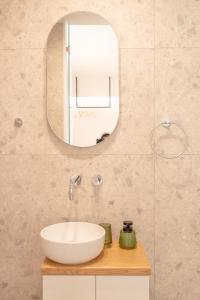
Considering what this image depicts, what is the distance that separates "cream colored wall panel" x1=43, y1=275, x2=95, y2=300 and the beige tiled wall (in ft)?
1.27

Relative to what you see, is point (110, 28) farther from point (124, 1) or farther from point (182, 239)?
point (182, 239)

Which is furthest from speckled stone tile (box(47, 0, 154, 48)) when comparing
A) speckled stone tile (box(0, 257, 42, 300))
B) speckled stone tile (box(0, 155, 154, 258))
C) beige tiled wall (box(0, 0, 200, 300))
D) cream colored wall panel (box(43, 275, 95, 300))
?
speckled stone tile (box(0, 257, 42, 300))

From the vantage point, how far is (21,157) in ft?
5.76

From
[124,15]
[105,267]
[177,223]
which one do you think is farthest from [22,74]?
[177,223]

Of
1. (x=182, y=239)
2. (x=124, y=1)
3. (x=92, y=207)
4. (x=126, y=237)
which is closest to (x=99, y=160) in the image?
(x=92, y=207)

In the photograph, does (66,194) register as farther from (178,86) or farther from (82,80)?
(178,86)

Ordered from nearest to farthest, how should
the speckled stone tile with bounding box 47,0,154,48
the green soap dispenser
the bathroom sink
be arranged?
1. the bathroom sink
2. the green soap dispenser
3. the speckled stone tile with bounding box 47,0,154,48

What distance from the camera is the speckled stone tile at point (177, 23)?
1.72 metres

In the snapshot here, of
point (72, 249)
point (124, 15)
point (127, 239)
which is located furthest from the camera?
point (124, 15)

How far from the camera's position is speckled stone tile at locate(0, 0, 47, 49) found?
67.9 inches

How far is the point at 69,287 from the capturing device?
1403 mm

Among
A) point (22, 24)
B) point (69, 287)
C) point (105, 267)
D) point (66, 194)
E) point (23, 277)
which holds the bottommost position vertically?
point (23, 277)

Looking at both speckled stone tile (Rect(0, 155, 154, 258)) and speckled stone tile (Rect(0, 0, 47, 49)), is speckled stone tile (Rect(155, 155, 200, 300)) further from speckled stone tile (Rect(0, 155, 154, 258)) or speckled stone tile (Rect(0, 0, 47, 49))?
speckled stone tile (Rect(0, 0, 47, 49))

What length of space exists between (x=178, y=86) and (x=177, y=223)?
2.68 ft
